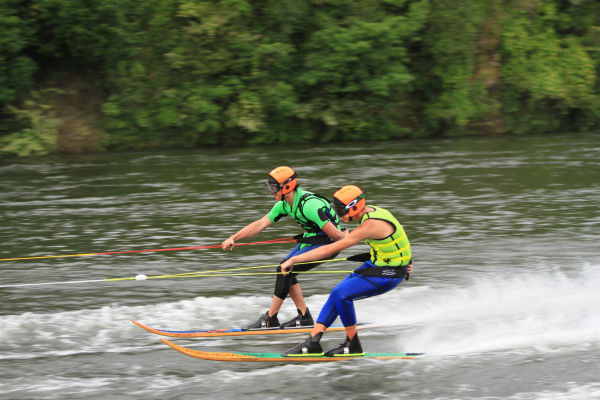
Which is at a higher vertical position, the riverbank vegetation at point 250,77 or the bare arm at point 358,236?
the riverbank vegetation at point 250,77

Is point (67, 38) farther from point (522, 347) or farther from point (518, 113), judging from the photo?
point (522, 347)

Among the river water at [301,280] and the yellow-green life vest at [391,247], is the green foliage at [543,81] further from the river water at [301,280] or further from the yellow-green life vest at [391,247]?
the yellow-green life vest at [391,247]

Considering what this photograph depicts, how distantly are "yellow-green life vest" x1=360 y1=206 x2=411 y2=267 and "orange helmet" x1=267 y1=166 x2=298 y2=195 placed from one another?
1155 millimetres

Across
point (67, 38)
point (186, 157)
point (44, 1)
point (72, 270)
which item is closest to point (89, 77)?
point (67, 38)

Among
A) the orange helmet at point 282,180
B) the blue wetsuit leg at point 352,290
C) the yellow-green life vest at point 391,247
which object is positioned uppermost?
the orange helmet at point 282,180

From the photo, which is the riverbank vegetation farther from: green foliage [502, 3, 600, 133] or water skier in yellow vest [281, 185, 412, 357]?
water skier in yellow vest [281, 185, 412, 357]

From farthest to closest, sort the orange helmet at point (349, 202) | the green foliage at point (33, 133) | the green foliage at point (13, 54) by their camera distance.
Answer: the green foliage at point (33, 133) → the green foliage at point (13, 54) → the orange helmet at point (349, 202)

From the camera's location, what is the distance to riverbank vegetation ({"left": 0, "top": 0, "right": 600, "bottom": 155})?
78.8 ft

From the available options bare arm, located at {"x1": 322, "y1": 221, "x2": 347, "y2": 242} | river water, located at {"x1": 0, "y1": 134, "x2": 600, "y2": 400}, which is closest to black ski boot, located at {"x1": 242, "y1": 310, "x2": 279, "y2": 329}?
river water, located at {"x1": 0, "y1": 134, "x2": 600, "y2": 400}

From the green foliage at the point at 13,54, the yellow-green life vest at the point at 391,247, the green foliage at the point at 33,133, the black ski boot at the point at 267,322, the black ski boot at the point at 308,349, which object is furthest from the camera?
the green foliage at the point at 33,133

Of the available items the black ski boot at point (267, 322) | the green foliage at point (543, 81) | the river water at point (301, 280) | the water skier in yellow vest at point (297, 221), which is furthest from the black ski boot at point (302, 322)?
the green foliage at point (543, 81)

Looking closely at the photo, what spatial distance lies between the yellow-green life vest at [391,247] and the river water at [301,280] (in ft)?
3.53

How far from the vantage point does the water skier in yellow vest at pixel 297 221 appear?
7781mm

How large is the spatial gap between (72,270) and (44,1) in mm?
14232
